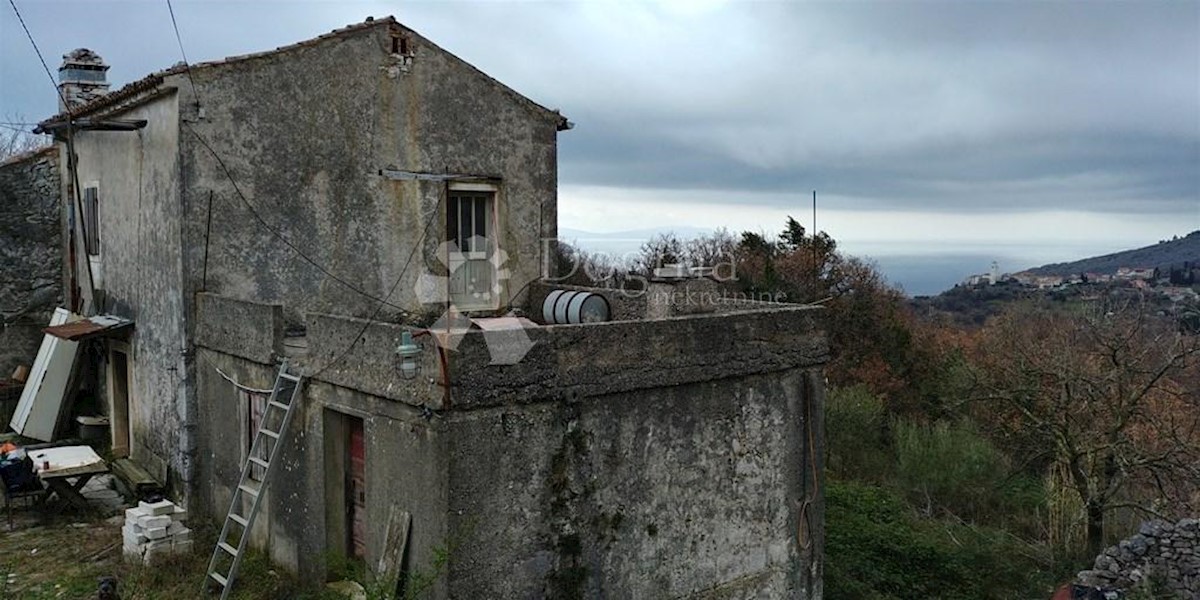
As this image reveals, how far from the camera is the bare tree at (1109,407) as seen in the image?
18328 millimetres

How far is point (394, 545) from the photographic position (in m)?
7.95

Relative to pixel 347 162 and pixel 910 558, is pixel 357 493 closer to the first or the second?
pixel 347 162

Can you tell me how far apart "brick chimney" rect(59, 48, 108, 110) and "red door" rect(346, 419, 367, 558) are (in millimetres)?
11532

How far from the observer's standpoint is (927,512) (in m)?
22.5

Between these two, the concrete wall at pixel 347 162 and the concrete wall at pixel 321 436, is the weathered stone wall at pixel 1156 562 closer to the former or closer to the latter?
the concrete wall at pixel 347 162

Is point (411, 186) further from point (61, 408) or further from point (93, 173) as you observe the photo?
point (61, 408)

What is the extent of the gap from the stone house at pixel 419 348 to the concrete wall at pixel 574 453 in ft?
0.09

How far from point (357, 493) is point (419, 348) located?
242 centimetres

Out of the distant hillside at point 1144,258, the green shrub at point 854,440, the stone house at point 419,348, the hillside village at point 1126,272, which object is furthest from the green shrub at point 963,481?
the distant hillside at point 1144,258

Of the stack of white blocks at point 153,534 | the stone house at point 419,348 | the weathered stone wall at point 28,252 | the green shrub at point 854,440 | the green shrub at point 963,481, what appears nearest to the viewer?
the stone house at point 419,348

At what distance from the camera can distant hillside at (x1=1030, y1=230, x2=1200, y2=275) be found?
65438 millimetres

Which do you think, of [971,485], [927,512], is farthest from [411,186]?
[971,485]
